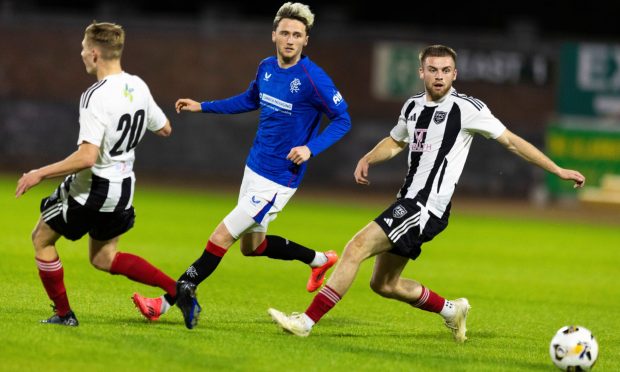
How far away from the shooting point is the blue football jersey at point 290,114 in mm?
7336

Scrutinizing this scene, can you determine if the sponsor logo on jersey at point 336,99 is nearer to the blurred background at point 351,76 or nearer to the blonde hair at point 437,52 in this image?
the blonde hair at point 437,52

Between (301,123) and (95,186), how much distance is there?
163cm

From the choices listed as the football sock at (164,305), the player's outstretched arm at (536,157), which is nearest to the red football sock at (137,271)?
the football sock at (164,305)

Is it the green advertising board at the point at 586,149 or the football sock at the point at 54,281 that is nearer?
the football sock at the point at 54,281

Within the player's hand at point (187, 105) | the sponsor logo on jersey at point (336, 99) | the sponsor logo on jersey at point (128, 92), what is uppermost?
the sponsor logo on jersey at point (336, 99)

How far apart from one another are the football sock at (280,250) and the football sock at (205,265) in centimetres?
90

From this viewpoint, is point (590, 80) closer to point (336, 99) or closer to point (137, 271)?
point (336, 99)

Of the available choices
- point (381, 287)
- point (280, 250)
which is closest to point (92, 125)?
point (381, 287)

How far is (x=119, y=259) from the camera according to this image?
6781 millimetres

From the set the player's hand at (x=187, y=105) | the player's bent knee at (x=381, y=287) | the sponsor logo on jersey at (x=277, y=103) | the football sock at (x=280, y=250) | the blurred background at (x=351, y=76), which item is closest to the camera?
the player's bent knee at (x=381, y=287)

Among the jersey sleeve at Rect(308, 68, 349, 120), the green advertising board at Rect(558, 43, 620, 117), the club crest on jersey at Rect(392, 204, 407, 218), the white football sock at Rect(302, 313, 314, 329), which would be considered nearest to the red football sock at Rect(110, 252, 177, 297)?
the white football sock at Rect(302, 313, 314, 329)

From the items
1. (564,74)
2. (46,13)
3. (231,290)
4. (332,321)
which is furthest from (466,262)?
(46,13)

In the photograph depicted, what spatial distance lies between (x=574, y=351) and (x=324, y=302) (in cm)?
157

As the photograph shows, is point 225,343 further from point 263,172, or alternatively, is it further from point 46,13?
point 46,13
